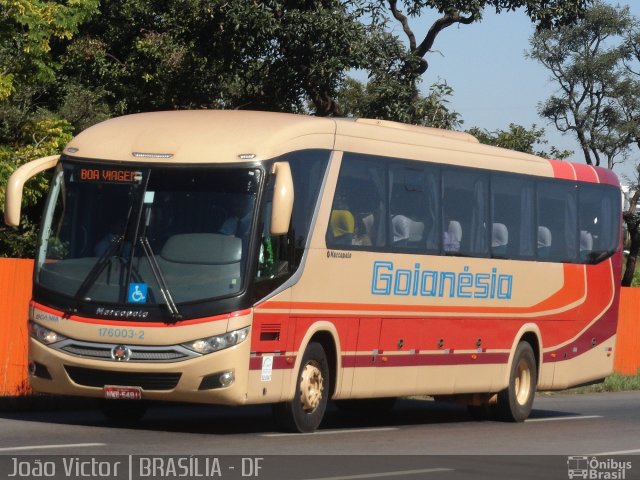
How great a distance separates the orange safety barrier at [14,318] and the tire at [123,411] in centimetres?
323

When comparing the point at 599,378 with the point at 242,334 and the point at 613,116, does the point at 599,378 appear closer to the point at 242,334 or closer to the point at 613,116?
the point at 242,334

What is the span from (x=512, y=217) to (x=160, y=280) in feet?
21.3

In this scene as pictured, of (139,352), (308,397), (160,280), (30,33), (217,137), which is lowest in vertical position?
(308,397)

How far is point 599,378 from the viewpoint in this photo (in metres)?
20.3

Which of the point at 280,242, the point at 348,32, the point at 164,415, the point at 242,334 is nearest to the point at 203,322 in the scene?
the point at 242,334

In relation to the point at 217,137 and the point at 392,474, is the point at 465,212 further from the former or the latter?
the point at 392,474

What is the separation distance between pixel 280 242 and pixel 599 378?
330 inches

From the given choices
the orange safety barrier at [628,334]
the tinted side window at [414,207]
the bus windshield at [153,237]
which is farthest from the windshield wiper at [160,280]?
the orange safety barrier at [628,334]

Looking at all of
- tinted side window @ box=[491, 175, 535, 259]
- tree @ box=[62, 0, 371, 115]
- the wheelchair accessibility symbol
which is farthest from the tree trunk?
the wheelchair accessibility symbol

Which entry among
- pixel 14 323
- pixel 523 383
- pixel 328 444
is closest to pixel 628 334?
pixel 523 383

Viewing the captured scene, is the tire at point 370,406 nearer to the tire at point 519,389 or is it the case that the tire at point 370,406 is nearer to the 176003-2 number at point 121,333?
the tire at point 519,389

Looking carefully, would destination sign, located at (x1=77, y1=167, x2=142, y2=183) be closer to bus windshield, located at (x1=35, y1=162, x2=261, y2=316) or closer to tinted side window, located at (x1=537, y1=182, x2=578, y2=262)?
bus windshield, located at (x1=35, y1=162, x2=261, y2=316)

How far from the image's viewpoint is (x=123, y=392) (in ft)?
42.6

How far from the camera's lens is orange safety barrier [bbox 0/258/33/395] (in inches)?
694
